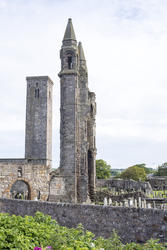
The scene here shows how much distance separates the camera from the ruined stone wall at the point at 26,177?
811 inches

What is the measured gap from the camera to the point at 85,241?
793 cm

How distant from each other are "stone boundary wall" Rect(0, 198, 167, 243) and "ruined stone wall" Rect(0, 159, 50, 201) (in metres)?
7.25

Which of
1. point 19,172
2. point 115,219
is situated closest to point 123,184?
point 19,172

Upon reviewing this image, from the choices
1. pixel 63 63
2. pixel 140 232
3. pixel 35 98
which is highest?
pixel 35 98

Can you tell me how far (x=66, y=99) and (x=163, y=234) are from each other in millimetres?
19510

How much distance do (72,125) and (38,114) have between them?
33.6 meters

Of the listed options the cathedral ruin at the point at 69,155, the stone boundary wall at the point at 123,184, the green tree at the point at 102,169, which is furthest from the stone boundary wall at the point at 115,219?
the green tree at the point at 102,169

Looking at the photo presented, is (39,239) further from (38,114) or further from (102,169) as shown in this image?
(102,169)

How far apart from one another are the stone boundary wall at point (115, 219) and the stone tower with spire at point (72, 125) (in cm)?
1304

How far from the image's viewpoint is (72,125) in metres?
27.5

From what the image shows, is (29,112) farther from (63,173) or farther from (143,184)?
(63,173)

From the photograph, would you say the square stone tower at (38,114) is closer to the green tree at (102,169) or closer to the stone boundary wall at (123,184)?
the green tree at (102,169)

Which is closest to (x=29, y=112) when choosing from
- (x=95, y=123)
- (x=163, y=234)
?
(x=95, y=123)

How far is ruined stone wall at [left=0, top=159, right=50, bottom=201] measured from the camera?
67.6 ft
